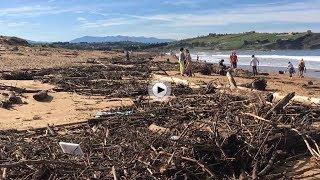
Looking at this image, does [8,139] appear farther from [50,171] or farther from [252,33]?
[252,33]

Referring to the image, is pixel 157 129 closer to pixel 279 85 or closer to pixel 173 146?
pixel 173 146

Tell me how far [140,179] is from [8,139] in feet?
12.5

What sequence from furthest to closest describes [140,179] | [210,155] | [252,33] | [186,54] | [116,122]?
[252,33]
[186,54]
[116,122]
[210,155]
[140,179]

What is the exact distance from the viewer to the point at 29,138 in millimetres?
9688

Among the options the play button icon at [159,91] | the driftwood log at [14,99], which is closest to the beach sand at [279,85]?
the play button icon at [159,91]

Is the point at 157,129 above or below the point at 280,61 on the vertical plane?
above

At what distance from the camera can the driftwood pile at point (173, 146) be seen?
22.3 feet

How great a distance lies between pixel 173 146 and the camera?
24.3ft

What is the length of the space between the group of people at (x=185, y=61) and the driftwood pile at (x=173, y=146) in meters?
13.9

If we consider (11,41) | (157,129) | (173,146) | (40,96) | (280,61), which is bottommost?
(280,61)

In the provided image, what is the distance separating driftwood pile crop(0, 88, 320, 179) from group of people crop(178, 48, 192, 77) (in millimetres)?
13885

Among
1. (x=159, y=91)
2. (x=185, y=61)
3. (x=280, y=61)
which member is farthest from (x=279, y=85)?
(x=280, y=61)

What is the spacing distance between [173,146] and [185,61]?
17992 millimetres

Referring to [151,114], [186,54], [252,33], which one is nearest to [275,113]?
[151,114]
